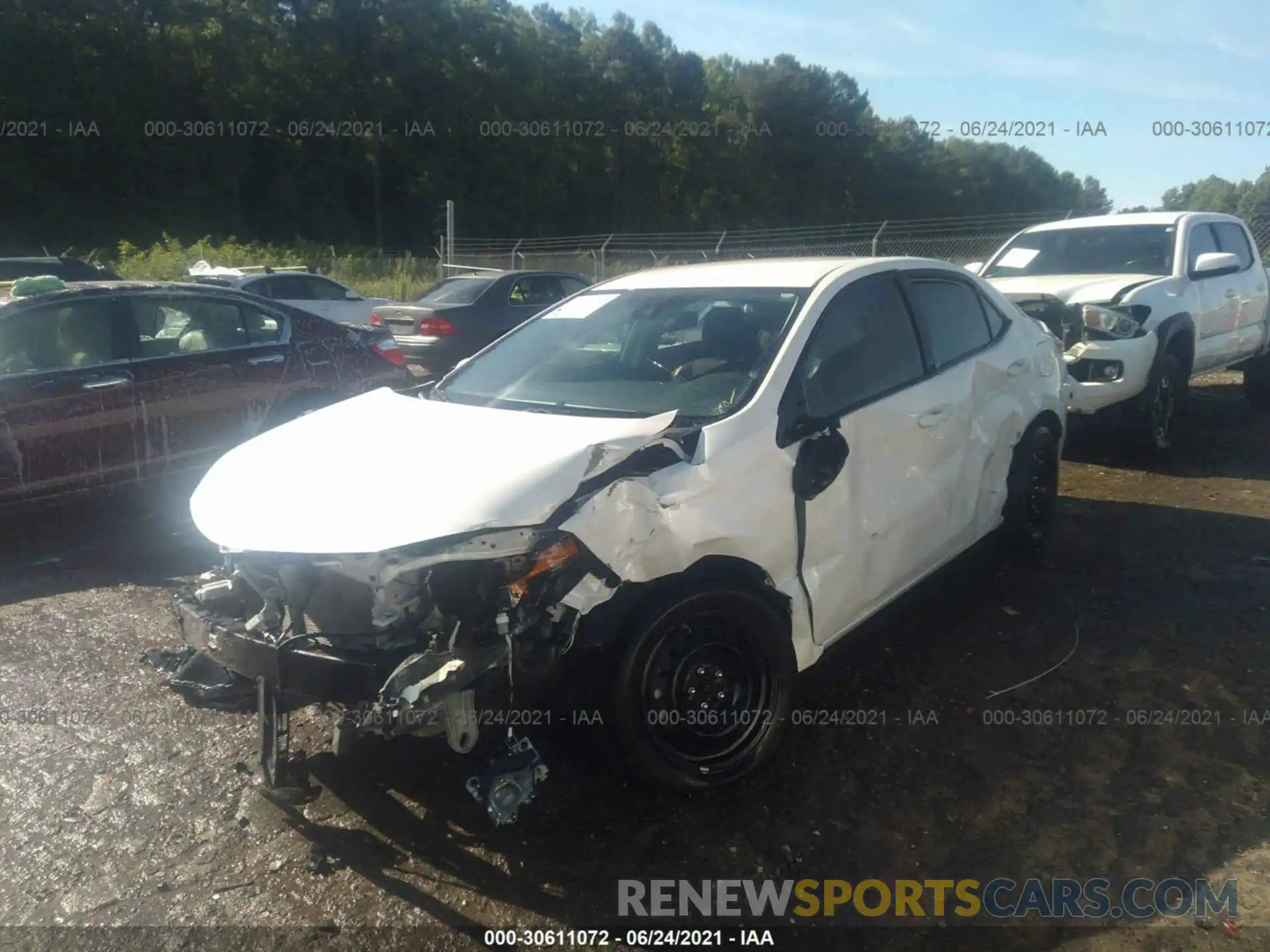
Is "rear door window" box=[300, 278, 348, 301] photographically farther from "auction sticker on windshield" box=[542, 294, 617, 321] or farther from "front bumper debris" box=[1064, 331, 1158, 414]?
"auction sticker on windshield" box=[542, 294, 617, 321]

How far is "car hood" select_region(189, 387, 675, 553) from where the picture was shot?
2771 millimetres

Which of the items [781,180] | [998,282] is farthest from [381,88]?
[998,282]

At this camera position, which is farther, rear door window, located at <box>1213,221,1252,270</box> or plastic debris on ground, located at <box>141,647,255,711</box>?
rear door window, located at <box>1213,221,1252,270</box>

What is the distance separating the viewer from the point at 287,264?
27719mm

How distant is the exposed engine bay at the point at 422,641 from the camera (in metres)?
2.70

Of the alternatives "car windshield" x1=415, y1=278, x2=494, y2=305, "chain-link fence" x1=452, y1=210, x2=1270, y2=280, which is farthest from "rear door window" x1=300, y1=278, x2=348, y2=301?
"chain-link fence" x1=452, y1=210, x2=1270, y2=280

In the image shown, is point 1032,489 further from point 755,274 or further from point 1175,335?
point 1175,335

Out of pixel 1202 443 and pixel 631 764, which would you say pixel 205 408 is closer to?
pixel 631 764

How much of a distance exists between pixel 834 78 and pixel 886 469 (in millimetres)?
77946

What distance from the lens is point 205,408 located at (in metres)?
6.35

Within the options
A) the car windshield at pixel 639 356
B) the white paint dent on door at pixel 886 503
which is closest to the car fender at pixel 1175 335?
the white paint dent on door at pixel 886 503

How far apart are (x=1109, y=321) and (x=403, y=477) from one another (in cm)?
625

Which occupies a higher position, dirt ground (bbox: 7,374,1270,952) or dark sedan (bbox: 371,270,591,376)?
dark sedan (bbox: 371,270,591,376)

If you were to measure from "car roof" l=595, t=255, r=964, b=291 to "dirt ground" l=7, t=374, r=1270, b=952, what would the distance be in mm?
1647
